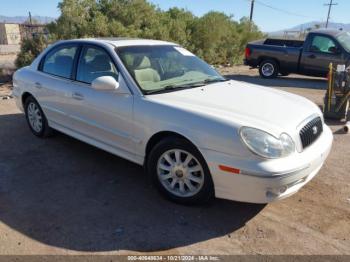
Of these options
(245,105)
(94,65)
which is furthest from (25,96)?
(245,105)

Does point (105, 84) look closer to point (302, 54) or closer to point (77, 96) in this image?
point (77, 96)

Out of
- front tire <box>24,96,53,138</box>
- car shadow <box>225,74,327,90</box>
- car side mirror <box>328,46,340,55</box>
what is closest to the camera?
front tire <box>24,96,53,138</box>

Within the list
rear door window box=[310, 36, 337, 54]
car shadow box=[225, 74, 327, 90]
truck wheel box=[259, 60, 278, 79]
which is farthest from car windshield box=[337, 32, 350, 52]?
truck wheel box=[259, 60, 278, 79]

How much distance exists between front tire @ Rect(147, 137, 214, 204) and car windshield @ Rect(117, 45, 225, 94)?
0.72 m

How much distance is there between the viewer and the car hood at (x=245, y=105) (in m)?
3.34

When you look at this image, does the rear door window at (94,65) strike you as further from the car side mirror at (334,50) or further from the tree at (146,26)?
the car side mirror at (334,50)

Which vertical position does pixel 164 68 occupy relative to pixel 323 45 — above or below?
above

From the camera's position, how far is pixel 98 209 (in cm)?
372

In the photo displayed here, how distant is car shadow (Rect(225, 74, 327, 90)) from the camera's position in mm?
11922

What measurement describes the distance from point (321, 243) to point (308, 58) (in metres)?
10.1

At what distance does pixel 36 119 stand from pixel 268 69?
979 cm

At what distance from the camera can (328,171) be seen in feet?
15.4

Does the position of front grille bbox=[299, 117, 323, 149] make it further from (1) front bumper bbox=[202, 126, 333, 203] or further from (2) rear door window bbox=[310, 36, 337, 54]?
(2) rear door window bbox=[310, 36, 337, 54]

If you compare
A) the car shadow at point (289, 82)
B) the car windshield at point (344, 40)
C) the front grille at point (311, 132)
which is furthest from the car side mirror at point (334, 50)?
the front grille at point (311, 132)
